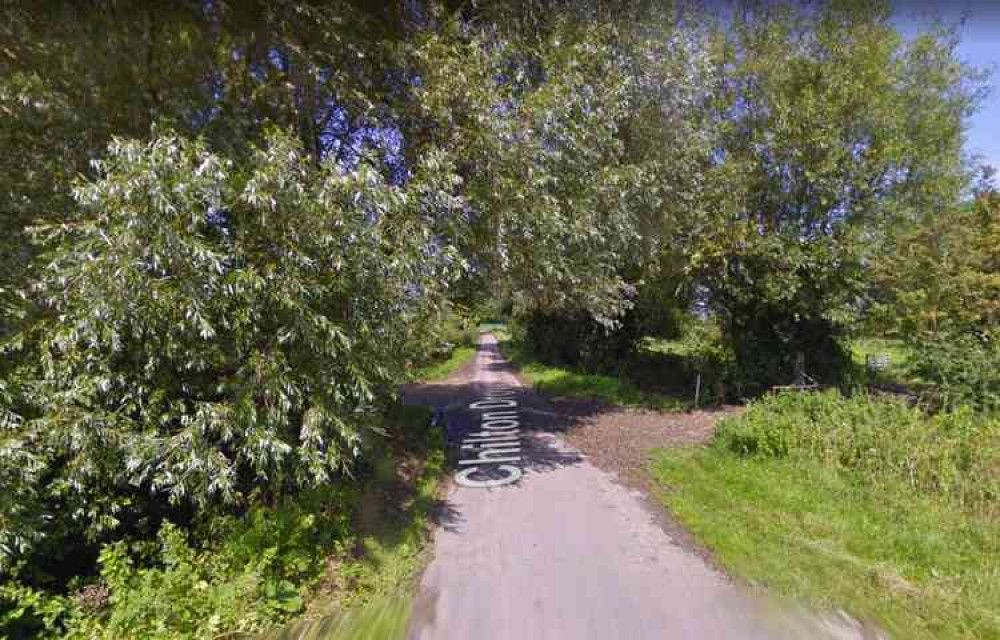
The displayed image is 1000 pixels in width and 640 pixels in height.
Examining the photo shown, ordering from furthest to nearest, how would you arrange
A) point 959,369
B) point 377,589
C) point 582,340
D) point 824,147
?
point 582,340 < point 824,147 < point 959,369 < point 377,589

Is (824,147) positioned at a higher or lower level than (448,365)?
higher

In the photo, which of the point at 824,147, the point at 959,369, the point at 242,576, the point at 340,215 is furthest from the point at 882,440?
the point at 242,576

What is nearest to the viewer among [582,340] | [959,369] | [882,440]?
[882,440]

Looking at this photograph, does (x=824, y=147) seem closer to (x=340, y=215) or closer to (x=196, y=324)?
(x=340, y=215)

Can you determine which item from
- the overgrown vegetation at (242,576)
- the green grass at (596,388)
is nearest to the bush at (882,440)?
the green grass at (596,388)

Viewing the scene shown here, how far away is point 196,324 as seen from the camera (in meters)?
2.79

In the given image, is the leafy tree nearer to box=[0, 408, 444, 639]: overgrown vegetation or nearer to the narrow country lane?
the narrow country lane

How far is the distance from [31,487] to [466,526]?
330 centimetres

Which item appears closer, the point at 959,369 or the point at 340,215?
the point at 340,215

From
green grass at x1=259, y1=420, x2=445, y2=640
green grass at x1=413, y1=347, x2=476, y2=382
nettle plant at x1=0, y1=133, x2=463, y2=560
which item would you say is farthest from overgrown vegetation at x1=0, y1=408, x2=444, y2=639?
A: green grass at x1=413, y1=347, x2=476, y2=382

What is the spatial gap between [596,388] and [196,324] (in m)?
9.89

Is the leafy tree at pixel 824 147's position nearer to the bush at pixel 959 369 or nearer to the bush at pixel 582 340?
the bush at pixel 959 369

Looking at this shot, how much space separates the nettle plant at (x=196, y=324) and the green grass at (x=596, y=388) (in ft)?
25.6

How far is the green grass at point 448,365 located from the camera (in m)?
15.6
